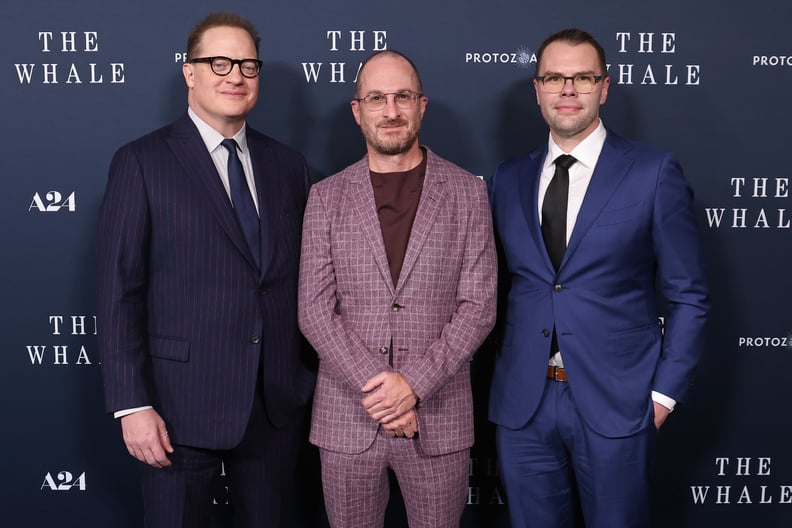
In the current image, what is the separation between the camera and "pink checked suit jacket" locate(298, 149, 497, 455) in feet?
6.93

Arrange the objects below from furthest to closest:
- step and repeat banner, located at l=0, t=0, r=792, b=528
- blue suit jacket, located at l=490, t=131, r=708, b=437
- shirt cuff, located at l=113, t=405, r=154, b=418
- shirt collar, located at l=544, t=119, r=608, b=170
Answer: step and repeat banner, located at l=0, t=0, r=792, b=528 < shirt collar, located at l=544, t=119, r=608, b=170 < blue suit jacket, located at l=490, t=131, r=708, b=437 < shirt cuff, located at l=113, t=405, r=154, b=418

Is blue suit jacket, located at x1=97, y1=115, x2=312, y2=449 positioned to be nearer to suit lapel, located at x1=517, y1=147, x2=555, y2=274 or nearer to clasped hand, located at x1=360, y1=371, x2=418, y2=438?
clasped hand, located at x1=360, y1=371, x2=418, y2=438

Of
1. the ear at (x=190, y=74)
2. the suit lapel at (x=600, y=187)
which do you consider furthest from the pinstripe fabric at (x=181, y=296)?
the suit lapel at (x=600, y=187)

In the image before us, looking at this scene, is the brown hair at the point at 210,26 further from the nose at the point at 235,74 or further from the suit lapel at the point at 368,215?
the suit lapel at the point at 368,215

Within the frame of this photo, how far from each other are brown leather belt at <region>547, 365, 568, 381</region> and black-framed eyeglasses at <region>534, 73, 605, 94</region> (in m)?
0.81

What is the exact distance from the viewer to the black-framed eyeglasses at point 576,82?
2207 mm

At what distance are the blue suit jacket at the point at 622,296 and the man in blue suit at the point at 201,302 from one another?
0.77 meters

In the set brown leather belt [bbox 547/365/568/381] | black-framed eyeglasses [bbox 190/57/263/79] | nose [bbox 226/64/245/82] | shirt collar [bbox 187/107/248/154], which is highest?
black-framed eyeglasses [bbox 190/57/263/79]

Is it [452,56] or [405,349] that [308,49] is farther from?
[405,349]

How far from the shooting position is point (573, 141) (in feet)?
7.35

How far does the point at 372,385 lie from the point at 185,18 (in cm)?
162

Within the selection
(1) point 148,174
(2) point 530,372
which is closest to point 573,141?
(2) point 530,372

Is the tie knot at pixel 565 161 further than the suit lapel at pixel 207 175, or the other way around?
the tie knot at pixel 565 161

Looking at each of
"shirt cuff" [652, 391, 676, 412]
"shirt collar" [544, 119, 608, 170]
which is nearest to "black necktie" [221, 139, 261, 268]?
"shirt collar" [544, 119, 608, 170]
